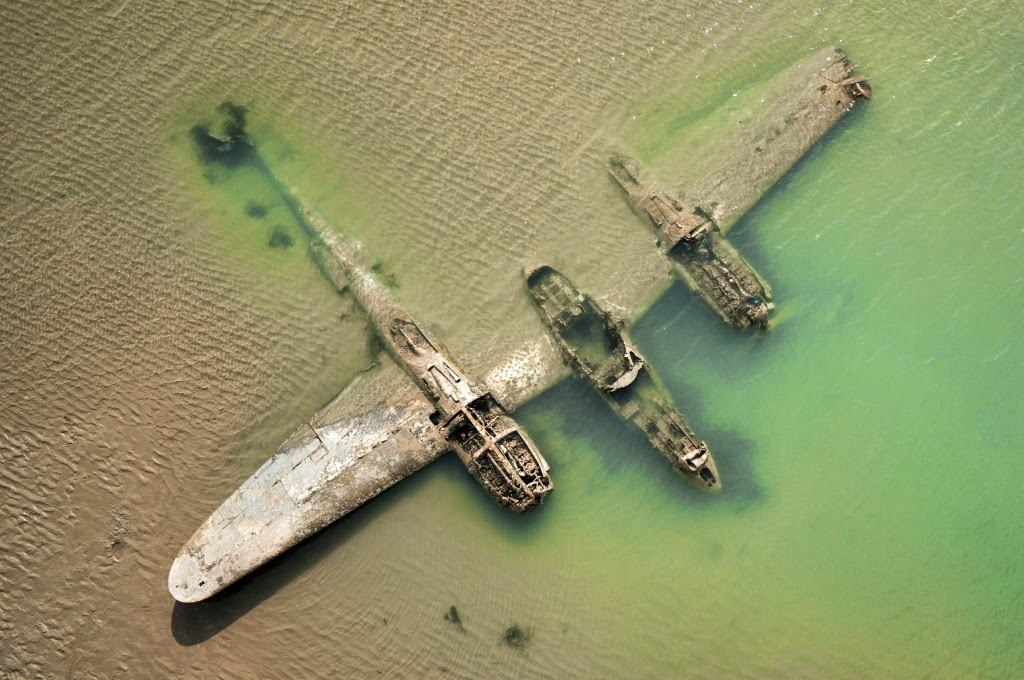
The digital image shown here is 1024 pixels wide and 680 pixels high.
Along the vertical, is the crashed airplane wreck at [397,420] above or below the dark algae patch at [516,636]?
above

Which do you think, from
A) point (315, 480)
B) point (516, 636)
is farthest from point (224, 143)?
point (516, 636)

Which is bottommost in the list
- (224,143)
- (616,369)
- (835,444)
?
(835,444)

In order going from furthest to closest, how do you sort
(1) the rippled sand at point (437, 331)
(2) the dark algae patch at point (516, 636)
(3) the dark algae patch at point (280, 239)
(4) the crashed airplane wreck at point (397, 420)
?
(3) the dark algae patch at point (280, 239)
(2) the dark algae patch at point (516, 636)
(1) the rippled sand at point (437, 331)
(4) the crashed airplane wreck at point (397, 420)

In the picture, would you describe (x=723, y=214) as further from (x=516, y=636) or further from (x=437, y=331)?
(x=516, y=636)

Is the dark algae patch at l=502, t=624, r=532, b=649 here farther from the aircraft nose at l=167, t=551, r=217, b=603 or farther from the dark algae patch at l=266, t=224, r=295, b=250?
the dark algae patch at l=266, t=224, r=295, b=250

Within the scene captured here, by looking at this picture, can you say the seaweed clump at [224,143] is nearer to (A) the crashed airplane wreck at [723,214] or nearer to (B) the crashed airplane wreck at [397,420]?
(B) the crashed airplane wreck at [397,420]

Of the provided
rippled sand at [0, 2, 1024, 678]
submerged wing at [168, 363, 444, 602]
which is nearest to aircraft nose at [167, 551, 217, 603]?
submerged wing at [168, 363, 444, 602]

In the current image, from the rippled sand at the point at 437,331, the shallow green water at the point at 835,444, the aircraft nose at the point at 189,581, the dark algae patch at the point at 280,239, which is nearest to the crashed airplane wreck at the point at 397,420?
the aircraft nose at the point at 189,581
